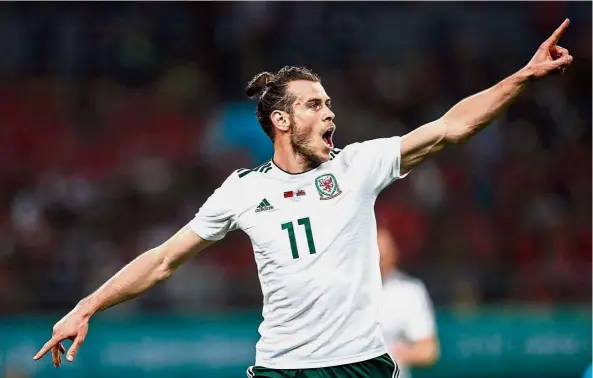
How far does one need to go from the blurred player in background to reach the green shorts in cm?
206

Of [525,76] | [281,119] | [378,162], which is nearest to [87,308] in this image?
[281,119]

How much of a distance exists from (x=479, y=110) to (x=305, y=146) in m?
0.86

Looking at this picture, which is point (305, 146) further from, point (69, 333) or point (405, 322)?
point (405, 322)

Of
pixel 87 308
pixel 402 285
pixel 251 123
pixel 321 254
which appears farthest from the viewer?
pixel 251 123

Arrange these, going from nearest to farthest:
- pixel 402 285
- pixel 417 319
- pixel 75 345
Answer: pixel 75 345 → pixel 417 319 → pixel 402 285

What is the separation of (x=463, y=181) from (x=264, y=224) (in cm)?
1000

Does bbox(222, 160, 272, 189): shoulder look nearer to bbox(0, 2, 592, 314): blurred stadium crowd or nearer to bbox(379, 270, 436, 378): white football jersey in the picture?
bbox(379, 270, 436, 378): white football jersey

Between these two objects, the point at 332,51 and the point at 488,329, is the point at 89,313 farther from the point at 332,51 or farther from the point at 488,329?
the point at 332,51

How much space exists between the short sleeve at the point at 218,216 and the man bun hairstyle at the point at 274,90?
0.38m

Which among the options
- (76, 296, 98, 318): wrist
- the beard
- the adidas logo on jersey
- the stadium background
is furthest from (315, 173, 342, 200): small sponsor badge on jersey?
the stadium background

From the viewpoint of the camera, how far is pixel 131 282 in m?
5.38

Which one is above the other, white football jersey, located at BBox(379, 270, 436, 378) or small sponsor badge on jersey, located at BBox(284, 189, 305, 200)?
small sponsor badge on jersey, located at BBox(284, 189, 305, 200)

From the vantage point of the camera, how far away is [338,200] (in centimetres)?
504

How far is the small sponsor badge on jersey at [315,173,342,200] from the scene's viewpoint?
16.6 feet
